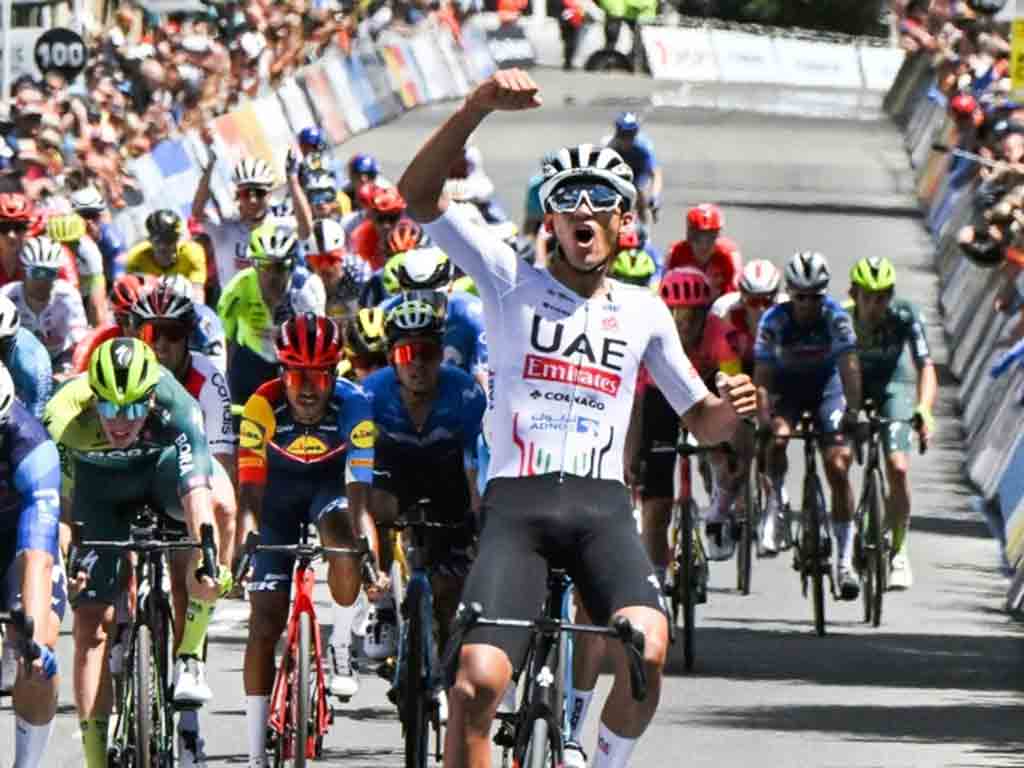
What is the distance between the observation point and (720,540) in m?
19.7

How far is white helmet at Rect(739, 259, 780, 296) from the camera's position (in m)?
19.8

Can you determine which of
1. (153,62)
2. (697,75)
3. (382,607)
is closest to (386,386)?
(382,607)

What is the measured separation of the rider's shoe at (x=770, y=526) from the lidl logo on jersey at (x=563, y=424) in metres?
9.67

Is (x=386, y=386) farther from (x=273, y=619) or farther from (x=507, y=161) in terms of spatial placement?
(x=507, y=161)

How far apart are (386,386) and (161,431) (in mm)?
1365

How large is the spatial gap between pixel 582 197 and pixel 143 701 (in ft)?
8.56

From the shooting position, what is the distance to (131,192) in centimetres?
3191

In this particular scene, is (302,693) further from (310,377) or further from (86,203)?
(86,203)

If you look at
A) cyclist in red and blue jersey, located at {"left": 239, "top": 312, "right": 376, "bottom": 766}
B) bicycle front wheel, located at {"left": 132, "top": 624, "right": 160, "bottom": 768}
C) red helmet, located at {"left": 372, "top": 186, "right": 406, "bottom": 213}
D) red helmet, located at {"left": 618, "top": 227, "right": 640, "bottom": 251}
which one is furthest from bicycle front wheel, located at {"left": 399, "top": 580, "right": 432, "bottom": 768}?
red helmet, located at {"left": 372, "top": 186, "right": 406, "bottom": 213}

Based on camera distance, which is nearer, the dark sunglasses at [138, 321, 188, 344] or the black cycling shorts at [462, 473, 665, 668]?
the black cycling shorts at [462, 473, 665, 668]

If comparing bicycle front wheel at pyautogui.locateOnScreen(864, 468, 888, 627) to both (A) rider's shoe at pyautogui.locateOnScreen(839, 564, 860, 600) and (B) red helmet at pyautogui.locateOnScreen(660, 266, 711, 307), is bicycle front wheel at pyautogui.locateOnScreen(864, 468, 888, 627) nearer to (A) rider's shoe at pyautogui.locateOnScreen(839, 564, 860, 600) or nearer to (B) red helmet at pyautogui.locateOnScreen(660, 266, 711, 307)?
(A) rider's shoe at pyautogui.locateOnScreen(839, 564, 860, 600)

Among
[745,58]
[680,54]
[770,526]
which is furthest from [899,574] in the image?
[745,58]

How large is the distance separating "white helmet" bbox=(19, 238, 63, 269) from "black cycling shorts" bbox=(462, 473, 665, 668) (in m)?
8.43

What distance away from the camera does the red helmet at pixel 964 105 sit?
31.2 metres
